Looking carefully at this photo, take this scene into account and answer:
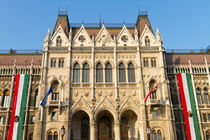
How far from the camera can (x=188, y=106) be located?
39188 millimetres

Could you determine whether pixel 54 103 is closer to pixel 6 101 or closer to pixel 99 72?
pixel 99 72

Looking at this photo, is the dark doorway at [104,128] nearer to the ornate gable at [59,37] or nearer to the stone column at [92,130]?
the stone column at [92,130]

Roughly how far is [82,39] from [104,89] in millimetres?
11025

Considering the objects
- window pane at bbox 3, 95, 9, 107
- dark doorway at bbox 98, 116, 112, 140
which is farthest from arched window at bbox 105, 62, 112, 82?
window pane at bbox 3, 95, 9, 107

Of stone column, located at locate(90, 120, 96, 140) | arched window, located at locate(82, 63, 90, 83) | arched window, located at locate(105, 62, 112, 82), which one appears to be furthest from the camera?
arched window, located at locate(105, 62, 112, 82)

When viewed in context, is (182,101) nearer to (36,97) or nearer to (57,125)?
(57,125)

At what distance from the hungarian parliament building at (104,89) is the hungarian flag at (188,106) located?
945 millimetres

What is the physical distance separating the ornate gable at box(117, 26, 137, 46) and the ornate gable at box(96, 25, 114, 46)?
169 centimetres

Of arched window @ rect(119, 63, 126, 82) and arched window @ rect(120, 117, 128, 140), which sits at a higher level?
arched window @ rect(119, 63, 126, 82)

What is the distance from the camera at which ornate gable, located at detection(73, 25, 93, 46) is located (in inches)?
1609

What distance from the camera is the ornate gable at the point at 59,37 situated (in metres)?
40.7

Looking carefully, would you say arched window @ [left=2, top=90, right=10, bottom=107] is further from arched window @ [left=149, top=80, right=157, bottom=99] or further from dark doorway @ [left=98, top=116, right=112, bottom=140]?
arched window @ [left=149, top=80, right=157, bottom=99]

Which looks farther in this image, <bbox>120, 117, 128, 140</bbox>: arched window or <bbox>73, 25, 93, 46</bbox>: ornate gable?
<bbox>73, 25, 93, 46</bbox>: ornate gable

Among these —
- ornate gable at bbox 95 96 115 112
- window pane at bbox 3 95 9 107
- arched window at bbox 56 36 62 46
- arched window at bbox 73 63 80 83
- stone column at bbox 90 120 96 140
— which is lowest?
A: stone column at bbox 90 120 96 140
